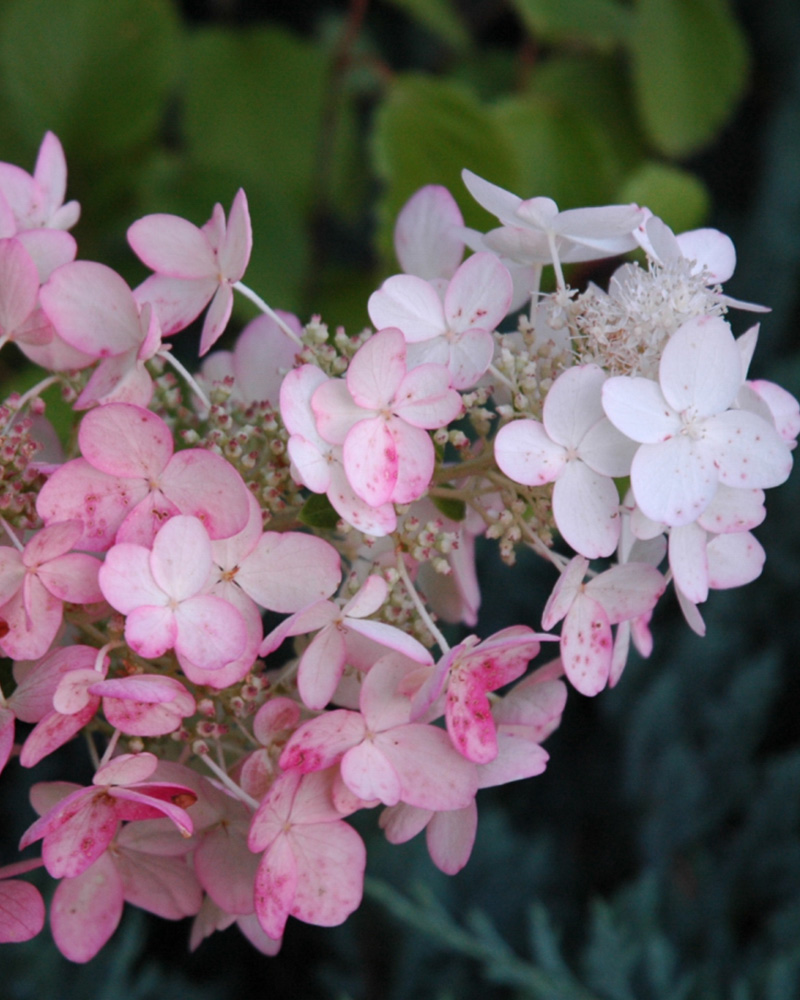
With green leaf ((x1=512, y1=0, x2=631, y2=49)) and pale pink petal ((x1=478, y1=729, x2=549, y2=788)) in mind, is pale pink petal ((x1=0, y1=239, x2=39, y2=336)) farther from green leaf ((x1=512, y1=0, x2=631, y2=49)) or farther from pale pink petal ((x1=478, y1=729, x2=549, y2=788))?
green leaf ((x1=512, y1=0, x2=631, y2=49))

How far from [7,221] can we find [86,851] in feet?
0.90

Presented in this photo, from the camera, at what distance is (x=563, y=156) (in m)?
1.13

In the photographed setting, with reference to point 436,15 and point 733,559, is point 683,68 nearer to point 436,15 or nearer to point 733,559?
point 436,15

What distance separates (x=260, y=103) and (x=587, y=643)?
1113 millimetres

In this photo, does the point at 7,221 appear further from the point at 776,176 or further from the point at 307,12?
the point at 307,12

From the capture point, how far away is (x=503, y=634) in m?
0.39

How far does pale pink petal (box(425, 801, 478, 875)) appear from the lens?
1.35 feet

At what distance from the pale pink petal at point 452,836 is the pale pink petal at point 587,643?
75 mm

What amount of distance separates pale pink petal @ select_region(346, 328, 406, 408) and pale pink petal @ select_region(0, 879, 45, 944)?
22cm

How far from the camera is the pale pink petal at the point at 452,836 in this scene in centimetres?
41

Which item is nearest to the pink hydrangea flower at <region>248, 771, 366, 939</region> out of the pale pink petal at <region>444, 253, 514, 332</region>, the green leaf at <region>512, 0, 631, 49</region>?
the pale pink petal at <region>444, 253, 514, 332</region>

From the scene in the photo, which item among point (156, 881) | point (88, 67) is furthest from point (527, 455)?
point (88, 67)

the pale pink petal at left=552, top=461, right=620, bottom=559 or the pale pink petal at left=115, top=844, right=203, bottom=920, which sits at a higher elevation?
the pale pink petal at left=552, top=461, right=620, bottom=559

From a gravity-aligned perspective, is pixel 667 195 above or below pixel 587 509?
below
